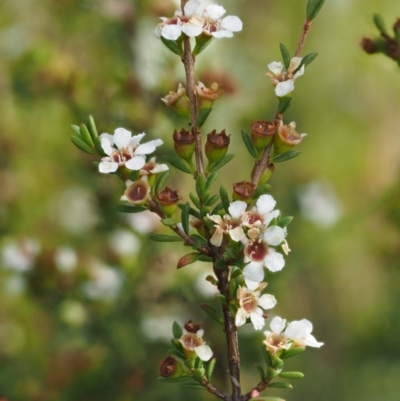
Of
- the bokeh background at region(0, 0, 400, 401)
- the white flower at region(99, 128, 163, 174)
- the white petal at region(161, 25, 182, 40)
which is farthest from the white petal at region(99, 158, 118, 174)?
the bokeh background at region(0, 0, 400, 401)

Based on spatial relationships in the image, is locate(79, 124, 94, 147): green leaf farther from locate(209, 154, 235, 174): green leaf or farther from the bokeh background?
the bokeh background

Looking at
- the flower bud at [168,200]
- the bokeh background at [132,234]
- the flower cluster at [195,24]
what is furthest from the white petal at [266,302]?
the bokeh background at [132,234]

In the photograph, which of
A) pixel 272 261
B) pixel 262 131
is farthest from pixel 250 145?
pixel 272 261

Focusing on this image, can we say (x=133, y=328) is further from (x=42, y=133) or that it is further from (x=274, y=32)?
(x=274, y=32)

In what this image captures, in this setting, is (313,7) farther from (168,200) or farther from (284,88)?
Answer: (168,200)

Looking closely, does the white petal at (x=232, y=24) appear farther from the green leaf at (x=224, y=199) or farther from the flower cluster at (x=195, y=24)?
the green leaf at (x=224, y=199)
